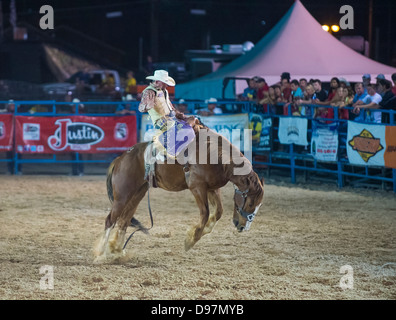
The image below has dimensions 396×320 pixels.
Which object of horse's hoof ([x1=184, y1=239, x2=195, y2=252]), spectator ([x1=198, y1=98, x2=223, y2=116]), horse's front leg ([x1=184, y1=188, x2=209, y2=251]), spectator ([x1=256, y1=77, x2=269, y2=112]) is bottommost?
horse's hoof ([x1=184, y1=239, x2=195, y2=252])

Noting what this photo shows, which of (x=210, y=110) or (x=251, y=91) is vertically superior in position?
(x=251, y=91)

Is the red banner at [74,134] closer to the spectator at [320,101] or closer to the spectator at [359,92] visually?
the spectator at [320,101]

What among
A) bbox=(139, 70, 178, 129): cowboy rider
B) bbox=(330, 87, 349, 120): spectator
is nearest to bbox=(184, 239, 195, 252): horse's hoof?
bbox=(139, 70, 178, 129): cowboy rider

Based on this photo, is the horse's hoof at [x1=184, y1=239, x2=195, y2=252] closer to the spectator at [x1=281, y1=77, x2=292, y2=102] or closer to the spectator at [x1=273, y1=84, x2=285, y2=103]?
the spectator at [x1=273, y1=84, x2=285, y2=103]

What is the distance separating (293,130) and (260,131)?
99 centimetres

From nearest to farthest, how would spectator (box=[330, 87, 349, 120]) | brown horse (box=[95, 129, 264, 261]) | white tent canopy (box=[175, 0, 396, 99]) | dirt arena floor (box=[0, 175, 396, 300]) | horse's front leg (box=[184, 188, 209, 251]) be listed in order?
dirt arena floor (box=[0, 175, 396, 300]), horse's front leg (box=[184, 188, 209, 251]), brown horse (box=[95, 129, 264, 261]), spectator (box=[330, 87, 349, 120]), white tent canopy (box=[175, 0, 396, 99])

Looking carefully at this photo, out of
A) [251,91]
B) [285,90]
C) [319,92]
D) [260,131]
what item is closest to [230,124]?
[260,131]

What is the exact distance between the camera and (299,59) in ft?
57.6

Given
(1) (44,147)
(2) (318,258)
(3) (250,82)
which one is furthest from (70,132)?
(2) (318,258)

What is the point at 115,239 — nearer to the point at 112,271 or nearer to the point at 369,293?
the point at 112,271

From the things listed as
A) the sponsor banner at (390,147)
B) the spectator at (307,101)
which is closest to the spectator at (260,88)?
the spectator at (307,101)

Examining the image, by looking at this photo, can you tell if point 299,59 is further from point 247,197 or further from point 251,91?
point 247,197

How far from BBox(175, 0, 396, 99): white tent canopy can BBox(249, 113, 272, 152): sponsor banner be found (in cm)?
280

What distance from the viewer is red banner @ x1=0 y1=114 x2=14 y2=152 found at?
14.7 metres
